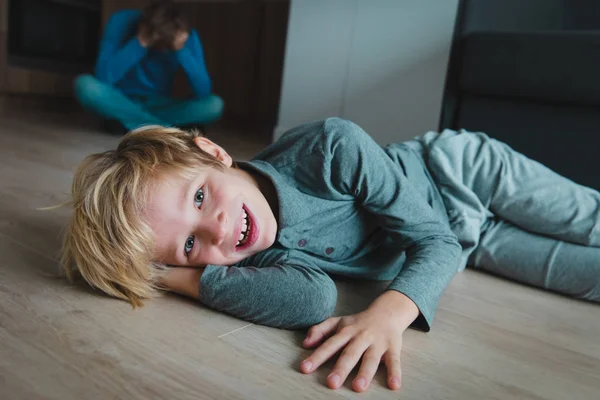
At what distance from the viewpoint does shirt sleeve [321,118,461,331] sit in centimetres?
77

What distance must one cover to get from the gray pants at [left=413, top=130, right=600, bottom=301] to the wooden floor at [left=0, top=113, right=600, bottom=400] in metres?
0.05

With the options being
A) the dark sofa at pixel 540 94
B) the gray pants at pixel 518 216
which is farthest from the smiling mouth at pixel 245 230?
the dark sofa at pixel 540 94

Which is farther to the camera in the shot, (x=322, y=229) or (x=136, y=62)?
(x=136, y=62)

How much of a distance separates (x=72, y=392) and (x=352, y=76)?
169 cm

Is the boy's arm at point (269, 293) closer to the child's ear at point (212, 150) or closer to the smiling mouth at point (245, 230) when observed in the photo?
the smiling mouth at point (245, 230)

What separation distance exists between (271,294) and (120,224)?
0.21 m

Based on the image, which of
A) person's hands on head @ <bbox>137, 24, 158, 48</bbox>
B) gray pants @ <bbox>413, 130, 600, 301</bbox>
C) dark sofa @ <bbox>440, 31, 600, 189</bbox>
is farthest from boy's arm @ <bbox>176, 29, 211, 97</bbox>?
gray pants @ <bbox>413, 130, 600, 301</bbox>

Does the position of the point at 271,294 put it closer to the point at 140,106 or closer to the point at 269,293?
the point at 269,293

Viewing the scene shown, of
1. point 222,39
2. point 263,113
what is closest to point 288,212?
point 263,113

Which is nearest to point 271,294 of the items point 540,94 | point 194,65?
point 540,94

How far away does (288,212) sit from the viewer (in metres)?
0.75

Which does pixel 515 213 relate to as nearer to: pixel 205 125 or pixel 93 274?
pixel 93 274

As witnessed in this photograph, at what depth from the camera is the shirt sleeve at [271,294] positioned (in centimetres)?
65

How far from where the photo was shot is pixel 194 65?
2248 millimetres
